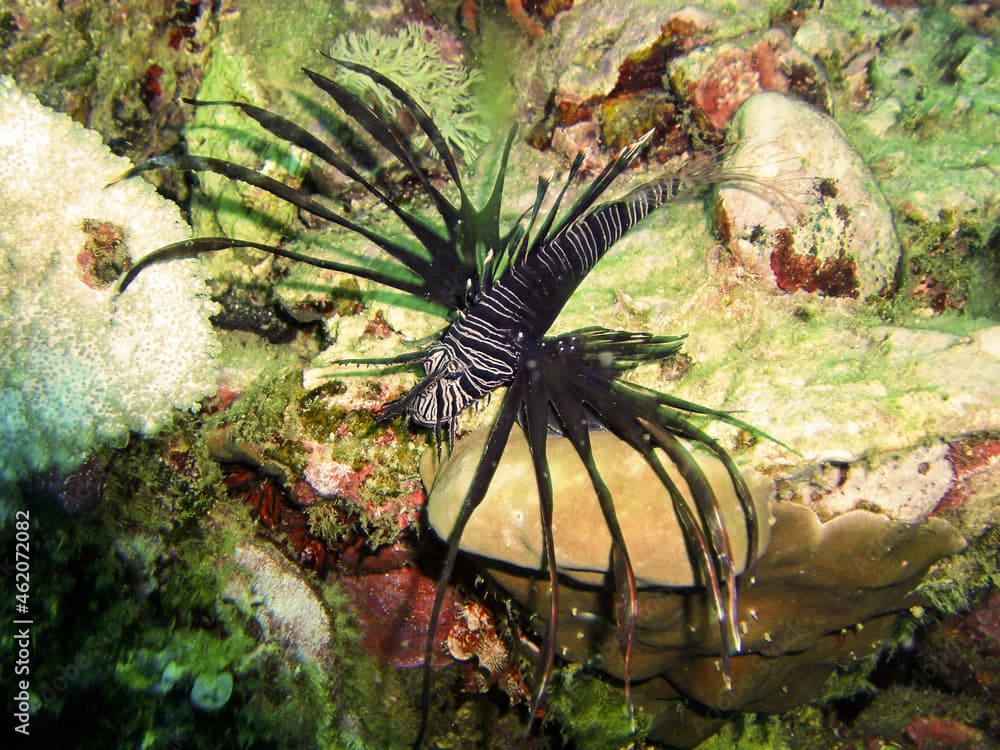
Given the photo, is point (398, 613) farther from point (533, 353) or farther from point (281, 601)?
point (533, 353)

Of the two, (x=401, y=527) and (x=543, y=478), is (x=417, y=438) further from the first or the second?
(x=543, y=478)

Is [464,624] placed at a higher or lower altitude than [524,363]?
lower

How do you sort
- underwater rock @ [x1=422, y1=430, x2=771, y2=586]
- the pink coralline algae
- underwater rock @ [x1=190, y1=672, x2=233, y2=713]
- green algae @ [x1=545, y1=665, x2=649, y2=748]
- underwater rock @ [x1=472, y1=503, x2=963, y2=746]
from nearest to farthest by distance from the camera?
underwater rock @ [x1=422, y1=430, x2=771, y2=586], underwater rock @ [x1=472, y1=503, x2=963, y2=746], underwater rock @ [x1=190, y1=672, x2=233, y2=713], green algae @ [x1=545, y1=665, x2=649, y2=748], the pink coralline algae

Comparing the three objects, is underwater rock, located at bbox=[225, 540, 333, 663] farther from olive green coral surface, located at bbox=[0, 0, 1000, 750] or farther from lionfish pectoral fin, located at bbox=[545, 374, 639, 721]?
lionfish pectoral fin, located at bbox=[545, 374, 639, 721]

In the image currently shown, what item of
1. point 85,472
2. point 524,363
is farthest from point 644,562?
point 85,472

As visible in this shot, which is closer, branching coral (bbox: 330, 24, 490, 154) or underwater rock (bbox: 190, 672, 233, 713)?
underwater rock (bbox: 190, 672, 233, 713)

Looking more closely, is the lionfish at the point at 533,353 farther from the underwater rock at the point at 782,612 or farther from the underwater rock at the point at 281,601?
the underwater rock at the point at 281,601

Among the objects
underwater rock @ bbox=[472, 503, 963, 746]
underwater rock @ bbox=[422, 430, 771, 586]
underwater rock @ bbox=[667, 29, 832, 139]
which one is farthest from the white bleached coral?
underwater rock @ bbox=[667, 29, 832, 139]
